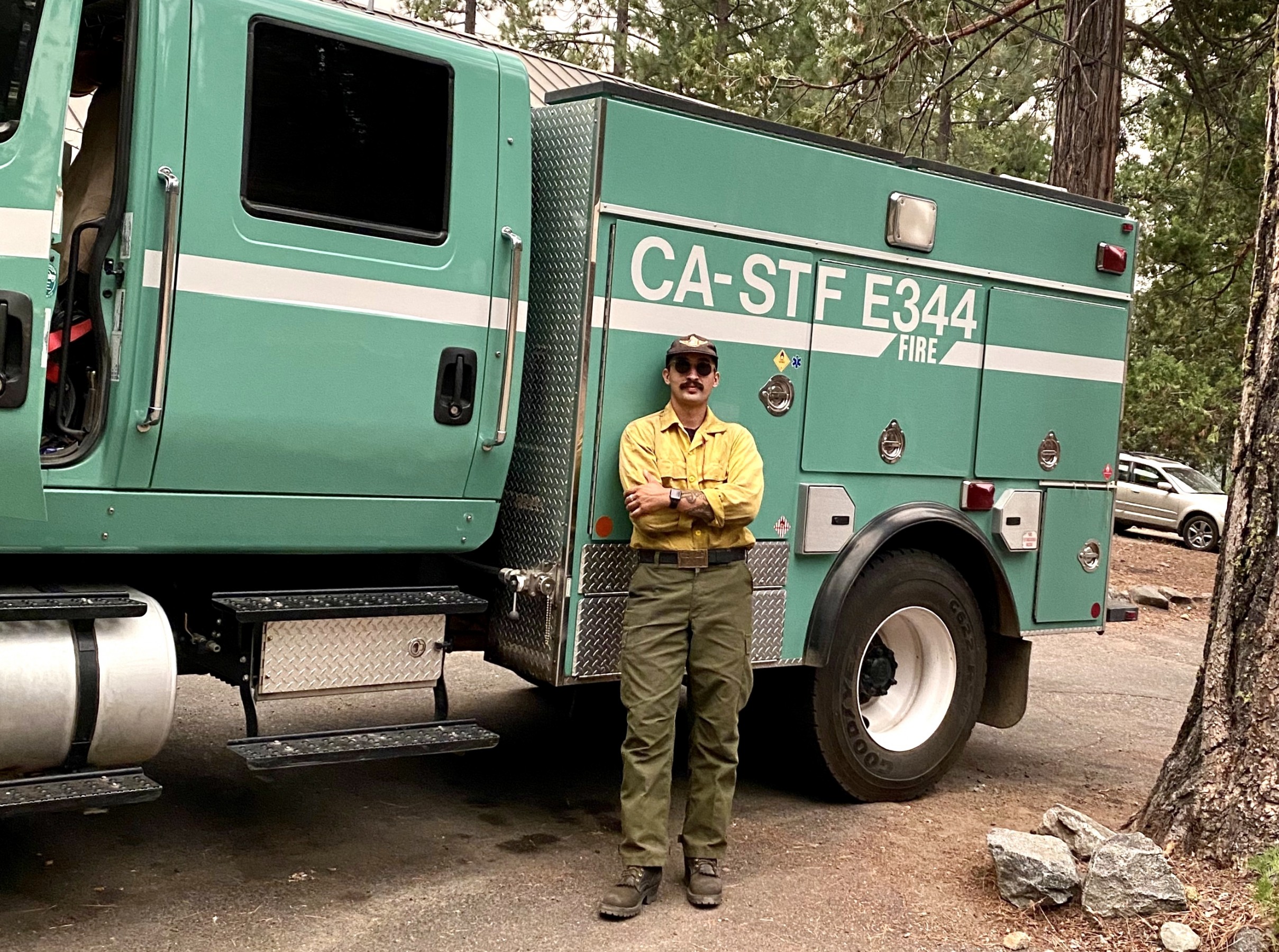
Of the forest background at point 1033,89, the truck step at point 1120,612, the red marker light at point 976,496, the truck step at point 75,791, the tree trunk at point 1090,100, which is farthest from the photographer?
the forest background at point 1033,89

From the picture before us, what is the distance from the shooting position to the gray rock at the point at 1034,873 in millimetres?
4598

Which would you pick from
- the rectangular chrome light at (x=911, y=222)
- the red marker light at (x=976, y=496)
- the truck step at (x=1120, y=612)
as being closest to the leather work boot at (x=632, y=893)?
the red marker light at (x=976, y=496)

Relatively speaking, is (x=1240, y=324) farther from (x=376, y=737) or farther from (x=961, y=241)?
(x=376, y=737)

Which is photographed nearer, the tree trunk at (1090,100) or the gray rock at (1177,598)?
the tree trunk at (1090,100)

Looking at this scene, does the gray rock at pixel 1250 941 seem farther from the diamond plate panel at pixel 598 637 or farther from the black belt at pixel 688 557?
the diamond plate panel at pixel 598 637

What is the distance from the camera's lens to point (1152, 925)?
4422 mm

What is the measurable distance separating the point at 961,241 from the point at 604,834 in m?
2.86

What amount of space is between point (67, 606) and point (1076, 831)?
3.47m

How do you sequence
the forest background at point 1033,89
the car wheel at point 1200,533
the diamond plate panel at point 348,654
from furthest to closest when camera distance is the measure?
the car wheel at point 1200,533 < the forest background at point 1033,89 < the diamond plate panel at point 348,654

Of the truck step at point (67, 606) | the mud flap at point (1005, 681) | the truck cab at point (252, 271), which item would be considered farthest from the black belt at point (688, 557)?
the mud flap at point (1005, 681)

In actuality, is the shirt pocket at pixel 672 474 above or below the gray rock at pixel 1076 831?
above

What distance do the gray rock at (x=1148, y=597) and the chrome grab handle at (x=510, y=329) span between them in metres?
9.83

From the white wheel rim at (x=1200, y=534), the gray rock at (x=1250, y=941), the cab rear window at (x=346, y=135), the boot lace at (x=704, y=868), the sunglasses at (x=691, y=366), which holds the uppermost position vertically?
the cab rear window at (x=346, y=135)

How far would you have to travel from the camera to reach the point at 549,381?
4914mm
